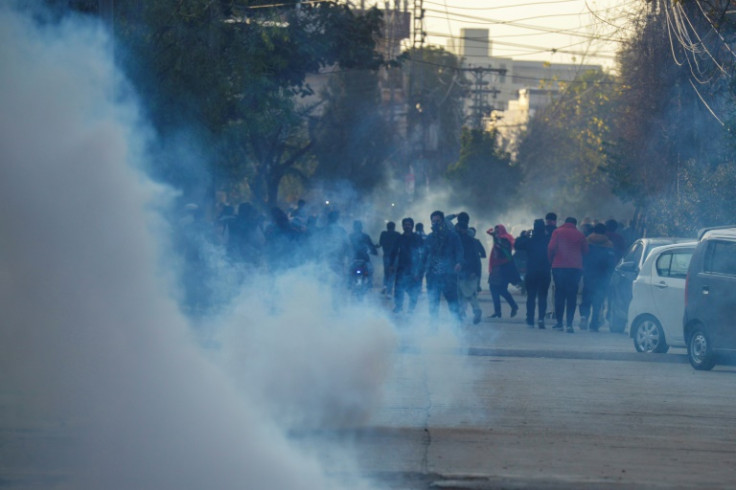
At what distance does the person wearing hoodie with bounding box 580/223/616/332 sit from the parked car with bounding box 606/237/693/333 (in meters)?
0.22

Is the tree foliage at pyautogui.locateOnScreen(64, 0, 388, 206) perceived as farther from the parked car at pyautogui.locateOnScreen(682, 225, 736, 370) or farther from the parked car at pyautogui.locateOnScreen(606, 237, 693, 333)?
the parked car at pyautogui.locateOnScreen(606, 237, 693, 333)

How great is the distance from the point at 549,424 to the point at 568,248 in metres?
8.88

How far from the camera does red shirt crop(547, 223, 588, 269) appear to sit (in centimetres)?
1802

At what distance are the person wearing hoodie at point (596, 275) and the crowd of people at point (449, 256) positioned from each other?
17 millimetres

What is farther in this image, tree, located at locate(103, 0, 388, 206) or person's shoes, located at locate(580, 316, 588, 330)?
person's shoes, located at locate(580, 316, 588, 330)

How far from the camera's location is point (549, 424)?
9.41m

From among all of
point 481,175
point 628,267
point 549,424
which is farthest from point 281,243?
point 481,175

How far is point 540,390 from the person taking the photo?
11.4 metres

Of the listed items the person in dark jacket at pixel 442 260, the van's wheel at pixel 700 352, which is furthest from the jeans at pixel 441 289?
the van's wheel at pixel 700 352

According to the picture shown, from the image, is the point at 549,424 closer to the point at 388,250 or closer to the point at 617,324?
the point at 617,324

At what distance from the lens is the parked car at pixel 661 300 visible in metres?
15.3

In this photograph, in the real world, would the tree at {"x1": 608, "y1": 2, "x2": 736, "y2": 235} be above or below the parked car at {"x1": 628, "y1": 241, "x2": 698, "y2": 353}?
above

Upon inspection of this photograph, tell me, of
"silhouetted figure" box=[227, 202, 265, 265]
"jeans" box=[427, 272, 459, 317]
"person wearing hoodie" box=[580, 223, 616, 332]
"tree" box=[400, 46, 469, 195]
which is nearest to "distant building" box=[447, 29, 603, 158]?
"tree" box=[400, 46, 469, 195]

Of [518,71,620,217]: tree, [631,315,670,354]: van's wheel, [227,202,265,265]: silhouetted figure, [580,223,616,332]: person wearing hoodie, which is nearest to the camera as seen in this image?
[227,202,265,265]: silhouetted figure
